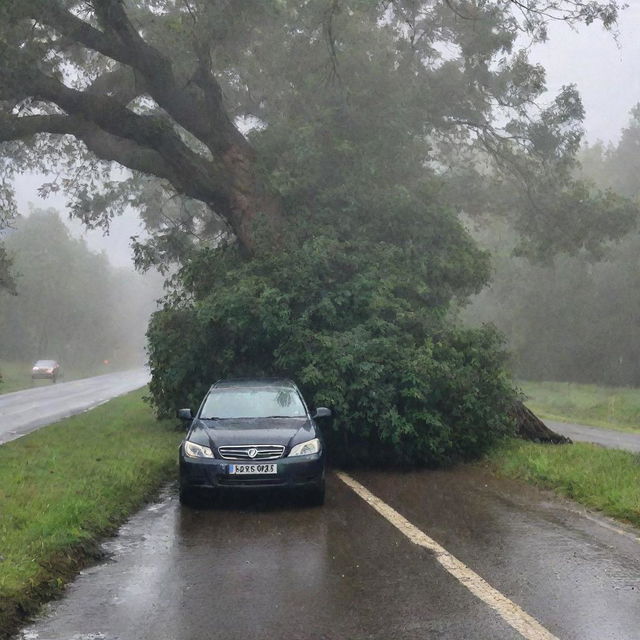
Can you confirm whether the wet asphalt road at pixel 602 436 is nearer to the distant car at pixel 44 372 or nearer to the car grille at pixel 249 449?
the car grille at pixel 249 449

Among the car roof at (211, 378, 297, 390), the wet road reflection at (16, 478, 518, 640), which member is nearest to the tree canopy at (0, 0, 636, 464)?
the car roof at (211, 378, 297, 390)

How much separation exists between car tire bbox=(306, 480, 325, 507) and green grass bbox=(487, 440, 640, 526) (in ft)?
10.5

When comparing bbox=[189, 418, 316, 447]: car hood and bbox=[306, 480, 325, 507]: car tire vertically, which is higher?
bbox=[189, 418, 316, 447]: car hood

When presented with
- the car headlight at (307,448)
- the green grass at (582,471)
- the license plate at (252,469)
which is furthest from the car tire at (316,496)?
the green grass at (582,471)

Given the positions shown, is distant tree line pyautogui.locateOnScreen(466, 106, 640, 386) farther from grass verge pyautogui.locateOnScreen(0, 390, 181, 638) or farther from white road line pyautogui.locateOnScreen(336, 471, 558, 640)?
white road line pyautogui.locateOnScreen(336, 471, 558, 640)

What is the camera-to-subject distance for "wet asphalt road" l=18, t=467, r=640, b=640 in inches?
203

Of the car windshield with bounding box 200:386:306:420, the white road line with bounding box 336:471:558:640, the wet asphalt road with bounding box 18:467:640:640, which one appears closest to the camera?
the white road line with bounding box 336:471:558:640

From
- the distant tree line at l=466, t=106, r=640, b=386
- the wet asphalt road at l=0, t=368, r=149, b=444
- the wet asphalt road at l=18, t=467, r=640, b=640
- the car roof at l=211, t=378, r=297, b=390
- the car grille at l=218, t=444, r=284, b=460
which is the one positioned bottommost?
the wet asphalt road at l=0, t=368, r=149, b=444

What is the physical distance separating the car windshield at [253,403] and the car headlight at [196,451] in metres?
0.88

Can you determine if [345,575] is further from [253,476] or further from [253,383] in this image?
[253,383]

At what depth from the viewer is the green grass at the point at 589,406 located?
29188 mm

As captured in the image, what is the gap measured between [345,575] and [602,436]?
1652cm

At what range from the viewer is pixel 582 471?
11422mm

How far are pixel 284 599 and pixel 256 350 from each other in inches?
403
